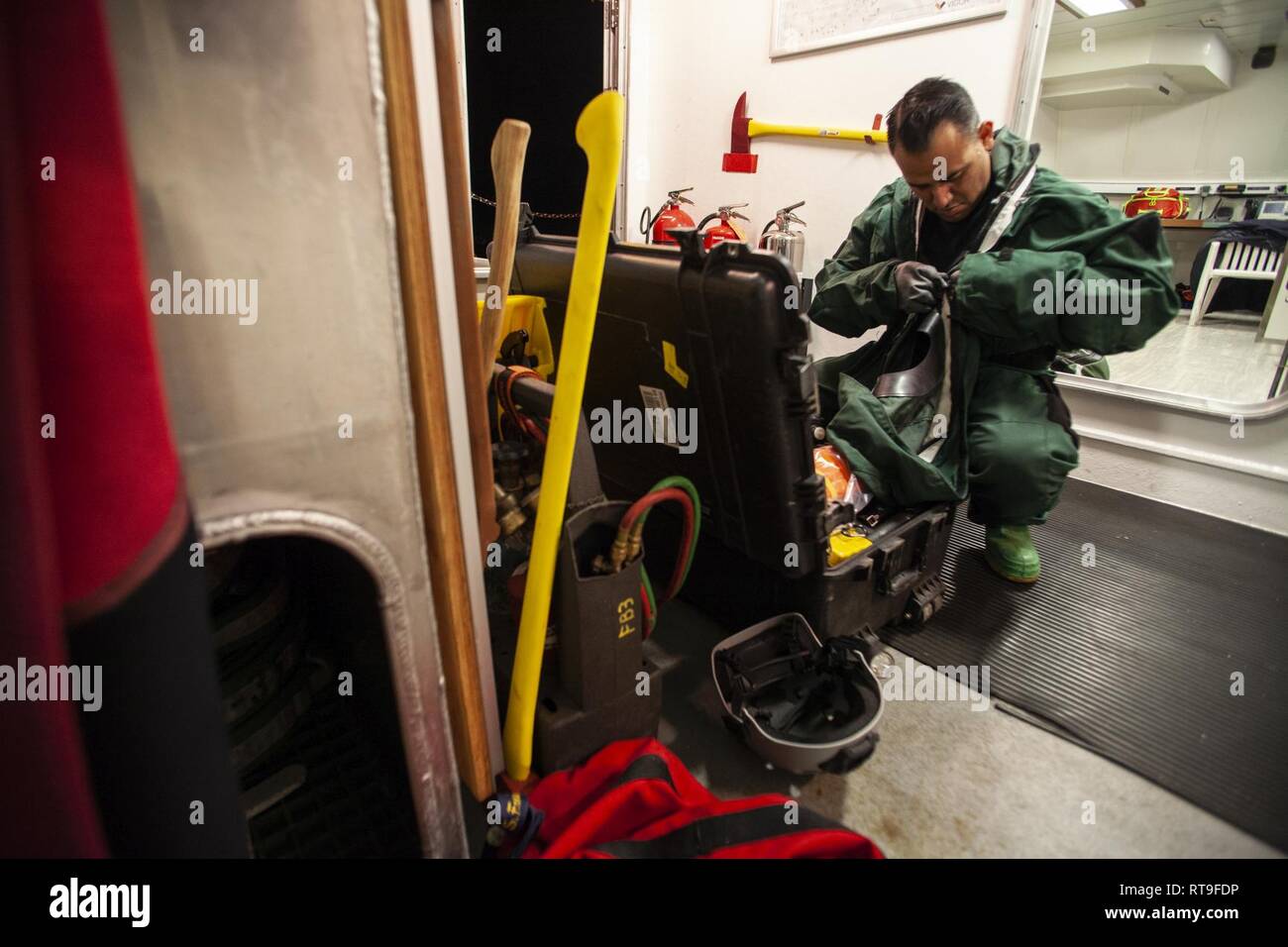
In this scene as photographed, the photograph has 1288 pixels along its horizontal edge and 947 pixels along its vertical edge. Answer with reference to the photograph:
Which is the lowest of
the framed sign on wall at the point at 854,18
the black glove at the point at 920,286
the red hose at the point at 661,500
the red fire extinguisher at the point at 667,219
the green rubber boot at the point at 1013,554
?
the green rubber boot at the point at 1013,554

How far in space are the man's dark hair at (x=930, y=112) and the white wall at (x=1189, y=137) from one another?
7.07m

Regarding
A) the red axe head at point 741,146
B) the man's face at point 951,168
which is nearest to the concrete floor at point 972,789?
the man's face at point 951,168

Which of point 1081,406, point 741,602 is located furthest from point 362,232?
point 1081,406

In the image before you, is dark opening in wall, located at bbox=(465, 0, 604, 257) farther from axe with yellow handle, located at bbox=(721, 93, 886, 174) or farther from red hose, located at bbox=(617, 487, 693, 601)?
red hose, located at bbox=(617, 487, 693, 601)

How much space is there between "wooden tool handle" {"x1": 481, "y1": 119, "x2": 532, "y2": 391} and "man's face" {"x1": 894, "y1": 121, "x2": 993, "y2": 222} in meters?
0.95

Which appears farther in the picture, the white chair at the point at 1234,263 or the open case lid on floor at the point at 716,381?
the white chair at the point at 1234,263

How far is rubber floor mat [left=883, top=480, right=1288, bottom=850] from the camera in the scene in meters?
1.05

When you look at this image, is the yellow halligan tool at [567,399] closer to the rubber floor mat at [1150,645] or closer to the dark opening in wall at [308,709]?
the dark opening in wall at [308,709]

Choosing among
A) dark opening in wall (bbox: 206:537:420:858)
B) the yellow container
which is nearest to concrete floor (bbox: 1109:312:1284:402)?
the yellow container

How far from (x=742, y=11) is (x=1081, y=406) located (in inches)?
81.3

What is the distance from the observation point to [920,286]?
56.5 inches

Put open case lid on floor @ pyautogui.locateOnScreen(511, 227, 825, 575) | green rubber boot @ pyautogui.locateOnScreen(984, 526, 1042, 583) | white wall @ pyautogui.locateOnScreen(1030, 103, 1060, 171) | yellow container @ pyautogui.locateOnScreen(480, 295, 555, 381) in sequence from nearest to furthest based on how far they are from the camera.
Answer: open case lid on floor @ pyautogui.locateOnScreen(511, 227, 825, 575), yellow container @ pyautogui.locateOnScreen(480, 295, 555, 381), green rubber boot @ pyautogui.locateOnScreen(984, 526, 1042, 583), white wall @ pyautogui.locateOnScreen(1030, 103, 1060, 171)

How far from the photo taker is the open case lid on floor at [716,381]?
894mm

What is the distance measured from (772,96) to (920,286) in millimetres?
1607
